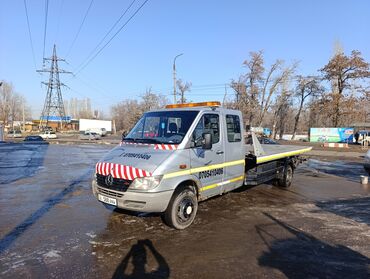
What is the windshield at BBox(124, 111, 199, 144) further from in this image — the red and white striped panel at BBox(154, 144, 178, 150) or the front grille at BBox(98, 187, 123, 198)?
the front grille at BBox(98, 187, 123, 198)

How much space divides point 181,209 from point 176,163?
3.10 feet

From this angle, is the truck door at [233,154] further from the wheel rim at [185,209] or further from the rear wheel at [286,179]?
the rear wheel at [286,179]

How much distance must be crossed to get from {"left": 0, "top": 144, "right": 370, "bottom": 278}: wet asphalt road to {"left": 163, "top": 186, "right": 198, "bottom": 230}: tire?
173 mm

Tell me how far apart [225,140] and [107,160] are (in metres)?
2.70

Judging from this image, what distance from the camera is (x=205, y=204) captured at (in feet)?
27.3

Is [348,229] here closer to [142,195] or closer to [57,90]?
[142,195]

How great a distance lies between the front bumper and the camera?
563 centimetres

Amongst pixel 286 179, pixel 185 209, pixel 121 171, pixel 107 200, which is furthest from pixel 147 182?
pixel 286 179

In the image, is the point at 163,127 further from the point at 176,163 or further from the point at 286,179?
the point at 286,179

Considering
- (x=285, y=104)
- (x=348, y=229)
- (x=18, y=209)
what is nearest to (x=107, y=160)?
(x=18, y=209)

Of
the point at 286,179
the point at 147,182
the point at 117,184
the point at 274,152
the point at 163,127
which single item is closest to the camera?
the point at 147,182

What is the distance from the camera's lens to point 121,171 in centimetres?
582

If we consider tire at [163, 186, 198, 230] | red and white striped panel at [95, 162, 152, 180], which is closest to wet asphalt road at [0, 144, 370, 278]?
tire at [163, 186, 198, 230]

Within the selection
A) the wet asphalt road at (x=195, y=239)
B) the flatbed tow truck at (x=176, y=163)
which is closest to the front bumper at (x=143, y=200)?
the flatbed tow truck at (x=176, y=163)
